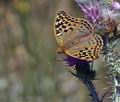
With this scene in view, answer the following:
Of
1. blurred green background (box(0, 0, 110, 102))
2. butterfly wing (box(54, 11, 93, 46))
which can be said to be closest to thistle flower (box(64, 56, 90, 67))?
butterfly wing (box(54, 11, 93, 46))

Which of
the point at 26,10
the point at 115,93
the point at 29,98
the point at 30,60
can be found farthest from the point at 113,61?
the point at 26,10

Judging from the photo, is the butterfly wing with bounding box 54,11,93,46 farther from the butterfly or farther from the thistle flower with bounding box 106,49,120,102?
the thistle flower with bounding box 106,49,120,102

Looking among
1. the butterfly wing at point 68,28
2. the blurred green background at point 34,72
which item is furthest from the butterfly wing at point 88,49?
the blurred green background at point 34,72

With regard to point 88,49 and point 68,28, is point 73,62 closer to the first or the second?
point 68,28

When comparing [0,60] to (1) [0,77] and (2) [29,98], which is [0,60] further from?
(2) [29,98]

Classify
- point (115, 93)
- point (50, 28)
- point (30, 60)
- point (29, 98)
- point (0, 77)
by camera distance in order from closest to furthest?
point (115, 93)
point (29, 98)
point (30, 60)
point (0, 77)
point (50, 28)

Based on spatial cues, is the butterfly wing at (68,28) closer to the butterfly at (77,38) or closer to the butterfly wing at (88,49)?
the butterfly at (77,38)
